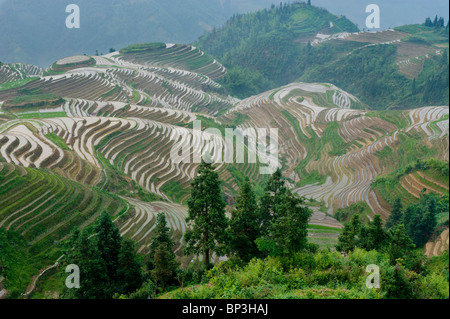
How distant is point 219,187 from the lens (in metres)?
11.7

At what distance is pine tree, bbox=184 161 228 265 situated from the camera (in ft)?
36.9

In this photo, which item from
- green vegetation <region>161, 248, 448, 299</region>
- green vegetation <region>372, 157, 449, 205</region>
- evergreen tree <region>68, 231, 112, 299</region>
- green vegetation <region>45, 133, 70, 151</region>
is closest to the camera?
green vegetation <region>161, 248, 448, 299</region>

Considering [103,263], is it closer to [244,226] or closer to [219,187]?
[219,187]

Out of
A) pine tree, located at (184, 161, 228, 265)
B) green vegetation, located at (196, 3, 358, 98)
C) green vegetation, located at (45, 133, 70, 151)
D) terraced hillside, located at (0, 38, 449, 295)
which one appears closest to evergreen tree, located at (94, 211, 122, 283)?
pine tree, located at (184, 161, 228, 265)

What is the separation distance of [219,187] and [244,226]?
189 centimetres

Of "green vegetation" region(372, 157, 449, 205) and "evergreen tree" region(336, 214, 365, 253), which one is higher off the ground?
"green vegetation" region(372, 157, 449, 205)

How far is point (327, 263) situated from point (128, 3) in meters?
197

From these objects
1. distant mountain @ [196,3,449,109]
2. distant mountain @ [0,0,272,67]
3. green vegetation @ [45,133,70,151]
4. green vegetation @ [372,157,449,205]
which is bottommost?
green vegetation @ [372,157,449,205]

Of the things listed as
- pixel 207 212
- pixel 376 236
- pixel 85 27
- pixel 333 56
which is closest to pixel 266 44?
pixel 333 56

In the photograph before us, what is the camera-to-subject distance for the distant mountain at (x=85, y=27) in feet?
392

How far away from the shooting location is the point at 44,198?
14922 millimetres

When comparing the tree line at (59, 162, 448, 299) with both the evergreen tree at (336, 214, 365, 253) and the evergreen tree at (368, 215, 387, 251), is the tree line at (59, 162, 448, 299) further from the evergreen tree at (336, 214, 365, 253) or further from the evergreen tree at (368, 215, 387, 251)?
the evergreen tree at (336, 214, 365, 253)

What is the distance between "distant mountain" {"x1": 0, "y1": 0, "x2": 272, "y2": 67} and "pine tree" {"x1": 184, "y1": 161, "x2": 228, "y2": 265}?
13497 cm
